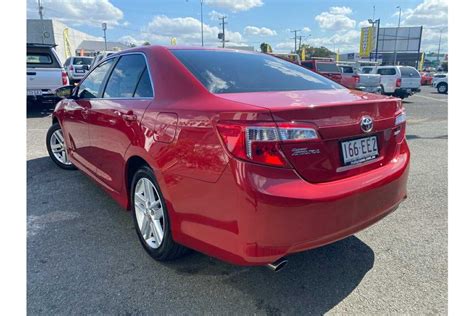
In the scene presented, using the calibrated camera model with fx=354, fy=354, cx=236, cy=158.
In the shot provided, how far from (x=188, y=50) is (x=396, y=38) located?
2933 inches

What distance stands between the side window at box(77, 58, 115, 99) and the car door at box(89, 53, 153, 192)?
20 cm

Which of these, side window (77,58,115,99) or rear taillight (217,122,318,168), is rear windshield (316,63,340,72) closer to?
side window (77,58,115,99)

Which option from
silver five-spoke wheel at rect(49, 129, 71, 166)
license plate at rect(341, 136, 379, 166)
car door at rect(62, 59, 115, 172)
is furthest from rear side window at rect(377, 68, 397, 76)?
license plate at rect(341, 136, 379, 166)

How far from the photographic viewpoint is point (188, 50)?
2988 mm

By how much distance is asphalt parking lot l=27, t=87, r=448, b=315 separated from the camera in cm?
230

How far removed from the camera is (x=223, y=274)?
2.63 metres

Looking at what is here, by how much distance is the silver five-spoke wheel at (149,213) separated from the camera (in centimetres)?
272

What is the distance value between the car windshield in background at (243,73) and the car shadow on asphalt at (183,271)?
1.34 meters

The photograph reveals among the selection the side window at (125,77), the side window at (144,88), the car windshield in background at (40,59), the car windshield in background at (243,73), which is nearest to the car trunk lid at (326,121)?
the car windshield in background at (243,73)

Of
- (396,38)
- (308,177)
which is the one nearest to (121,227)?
(308,177)

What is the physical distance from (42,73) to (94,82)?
22.2 feet

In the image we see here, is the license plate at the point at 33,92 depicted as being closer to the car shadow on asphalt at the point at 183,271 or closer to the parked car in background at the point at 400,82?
the car shadow on asphalt at the point at 183,271

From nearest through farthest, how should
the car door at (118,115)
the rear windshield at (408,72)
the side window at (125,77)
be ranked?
1. the car door at (118,115)
2. the side window at (125,77)
3. the rear windshield at (408,72)

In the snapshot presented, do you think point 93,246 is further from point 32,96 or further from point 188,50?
point 32,96
